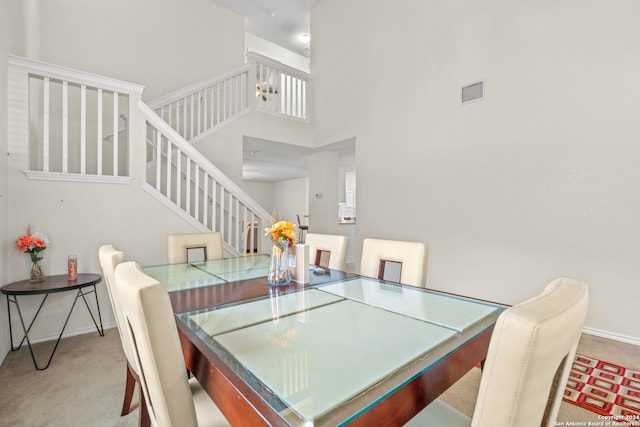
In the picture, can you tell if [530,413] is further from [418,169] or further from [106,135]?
[106,135]

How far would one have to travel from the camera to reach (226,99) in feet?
14.7

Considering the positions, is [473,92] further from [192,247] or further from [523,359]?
[523,359]

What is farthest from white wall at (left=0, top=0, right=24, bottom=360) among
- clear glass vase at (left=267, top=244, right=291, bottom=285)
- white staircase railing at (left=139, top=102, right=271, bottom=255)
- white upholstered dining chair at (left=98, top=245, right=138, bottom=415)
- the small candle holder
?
clear glass vase at (left=267, top=244, right=291, bottom=285)

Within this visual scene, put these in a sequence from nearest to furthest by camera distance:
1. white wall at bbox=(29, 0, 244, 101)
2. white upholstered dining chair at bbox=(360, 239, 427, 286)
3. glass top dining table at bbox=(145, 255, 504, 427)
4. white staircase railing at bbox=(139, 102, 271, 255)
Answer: glass top dining table at bbox=(145, 255, 504, 427) < white upholstered dining chair at bbox=(360, 239, 427, 286) < white staircase railing at bbox=(139, 102, 271, 255) < white wall at bbox=(29, 0, 244, 101)

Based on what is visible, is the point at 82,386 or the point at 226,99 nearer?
the point at 82,386

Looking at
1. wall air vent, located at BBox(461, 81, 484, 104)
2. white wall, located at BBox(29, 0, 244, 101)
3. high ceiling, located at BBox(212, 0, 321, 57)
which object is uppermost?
high ceiling, located at BBox(212, 0, 321, 57)

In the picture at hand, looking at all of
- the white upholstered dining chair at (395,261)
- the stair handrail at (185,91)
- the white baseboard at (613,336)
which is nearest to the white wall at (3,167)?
the stair handrail at (185,91)

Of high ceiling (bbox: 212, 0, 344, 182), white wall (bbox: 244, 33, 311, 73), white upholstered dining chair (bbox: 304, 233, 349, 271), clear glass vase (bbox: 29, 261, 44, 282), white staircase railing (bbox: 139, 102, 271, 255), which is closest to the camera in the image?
white upholstered dining chair (bbox: 304, 233, 349, 271)

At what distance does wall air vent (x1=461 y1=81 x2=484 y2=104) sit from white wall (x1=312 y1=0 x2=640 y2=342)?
0.07m

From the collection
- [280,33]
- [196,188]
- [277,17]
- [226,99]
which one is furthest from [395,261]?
[280,33]

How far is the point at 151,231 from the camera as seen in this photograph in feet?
9.39

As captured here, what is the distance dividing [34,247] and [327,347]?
8.44 feet

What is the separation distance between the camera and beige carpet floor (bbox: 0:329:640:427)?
1.51m

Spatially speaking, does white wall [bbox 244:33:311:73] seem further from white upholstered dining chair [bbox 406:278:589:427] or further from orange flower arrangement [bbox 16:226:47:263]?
white upholstered dining chair [bbox 406:278:589:427]
